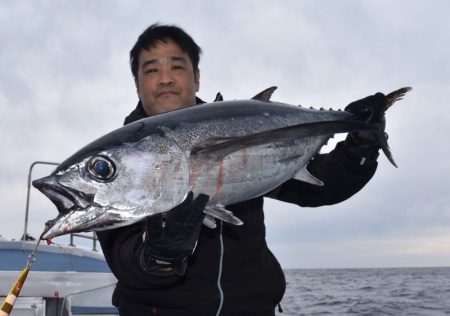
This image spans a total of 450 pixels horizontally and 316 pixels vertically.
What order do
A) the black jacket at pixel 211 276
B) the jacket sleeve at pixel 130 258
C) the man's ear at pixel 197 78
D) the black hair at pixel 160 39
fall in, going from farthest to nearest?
1. the man's ear at pixel 197 78
2. the black hair at pixel 160 39
3. the black jacket at pixel 211 276
4. the jacket sleeve at pixel 130 258

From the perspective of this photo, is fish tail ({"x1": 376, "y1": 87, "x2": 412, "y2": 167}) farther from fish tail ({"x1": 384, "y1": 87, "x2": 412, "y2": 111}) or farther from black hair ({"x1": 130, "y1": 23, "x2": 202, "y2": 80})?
black hair ({"x1": 130, "y1": 23, "x2": 202, "y2": 80})

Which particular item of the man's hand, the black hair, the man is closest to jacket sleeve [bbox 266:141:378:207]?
the man

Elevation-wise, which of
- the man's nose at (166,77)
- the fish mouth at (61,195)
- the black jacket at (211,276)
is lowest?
the black jacket at (211,276)

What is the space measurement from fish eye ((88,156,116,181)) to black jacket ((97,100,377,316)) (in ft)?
2.43

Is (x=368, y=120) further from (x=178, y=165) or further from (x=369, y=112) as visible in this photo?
(x=178, y=165)

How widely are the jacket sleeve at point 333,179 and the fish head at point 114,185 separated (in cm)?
148

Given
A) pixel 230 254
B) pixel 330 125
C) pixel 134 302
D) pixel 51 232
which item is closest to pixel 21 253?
pixel 134 302

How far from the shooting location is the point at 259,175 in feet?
9.00

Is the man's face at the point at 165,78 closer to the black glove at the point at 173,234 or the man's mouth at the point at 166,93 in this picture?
the man's mouth at the point at 166,93

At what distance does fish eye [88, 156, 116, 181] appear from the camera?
7.89ft

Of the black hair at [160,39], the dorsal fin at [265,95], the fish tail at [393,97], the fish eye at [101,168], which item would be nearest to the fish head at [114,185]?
the fish eye at [101,168]

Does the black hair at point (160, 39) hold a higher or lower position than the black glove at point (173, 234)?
higher

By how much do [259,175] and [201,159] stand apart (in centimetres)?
38

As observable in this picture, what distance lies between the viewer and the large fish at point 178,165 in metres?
2.37
